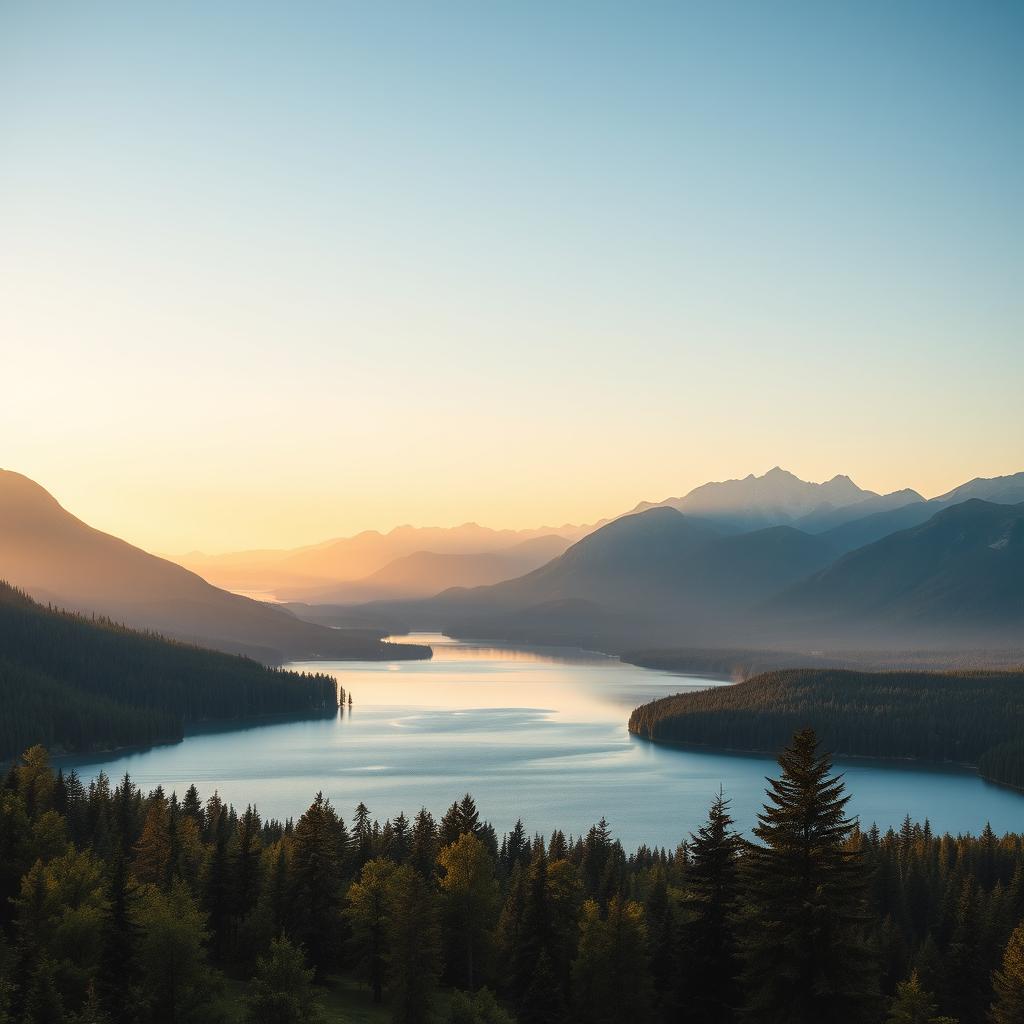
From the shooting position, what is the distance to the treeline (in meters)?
37.5

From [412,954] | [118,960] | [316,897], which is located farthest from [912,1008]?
[316,897]

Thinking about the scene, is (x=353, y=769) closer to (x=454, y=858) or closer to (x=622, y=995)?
(x=454, y=858)

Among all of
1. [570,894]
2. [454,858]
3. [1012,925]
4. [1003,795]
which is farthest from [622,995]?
[1003,795]

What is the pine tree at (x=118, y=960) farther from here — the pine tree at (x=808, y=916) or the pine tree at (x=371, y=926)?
the pine tree at (x=808, y=916)

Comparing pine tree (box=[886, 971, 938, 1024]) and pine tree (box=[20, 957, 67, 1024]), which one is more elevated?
pine tree (box=[886, 971, 938, 1024])

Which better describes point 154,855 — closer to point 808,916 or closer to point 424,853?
point 424,853

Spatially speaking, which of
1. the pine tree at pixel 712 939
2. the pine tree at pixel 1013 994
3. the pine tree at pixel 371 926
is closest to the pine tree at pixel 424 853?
the pine tree at pixel 371 926

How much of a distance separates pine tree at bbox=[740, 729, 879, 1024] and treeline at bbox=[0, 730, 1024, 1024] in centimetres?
7

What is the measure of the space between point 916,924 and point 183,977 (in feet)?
216

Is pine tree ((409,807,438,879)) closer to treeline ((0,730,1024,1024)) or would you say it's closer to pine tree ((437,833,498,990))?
treeline ((0,730,1024,1024))

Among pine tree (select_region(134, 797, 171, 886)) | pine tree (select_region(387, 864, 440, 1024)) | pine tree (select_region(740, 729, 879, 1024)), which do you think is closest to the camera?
pine tree (select_region(740, 729, 879, 1024))

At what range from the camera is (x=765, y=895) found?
37.8 meters

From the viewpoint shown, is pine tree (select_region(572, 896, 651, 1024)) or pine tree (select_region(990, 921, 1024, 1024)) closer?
pine tree (select_region(990, 921, 1024, 1024))

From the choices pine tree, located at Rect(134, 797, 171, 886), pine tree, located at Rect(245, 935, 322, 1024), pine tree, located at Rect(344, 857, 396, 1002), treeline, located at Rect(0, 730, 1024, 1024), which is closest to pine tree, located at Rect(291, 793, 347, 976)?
treeline, located at Rect(0, 730, 1024, 1024)
